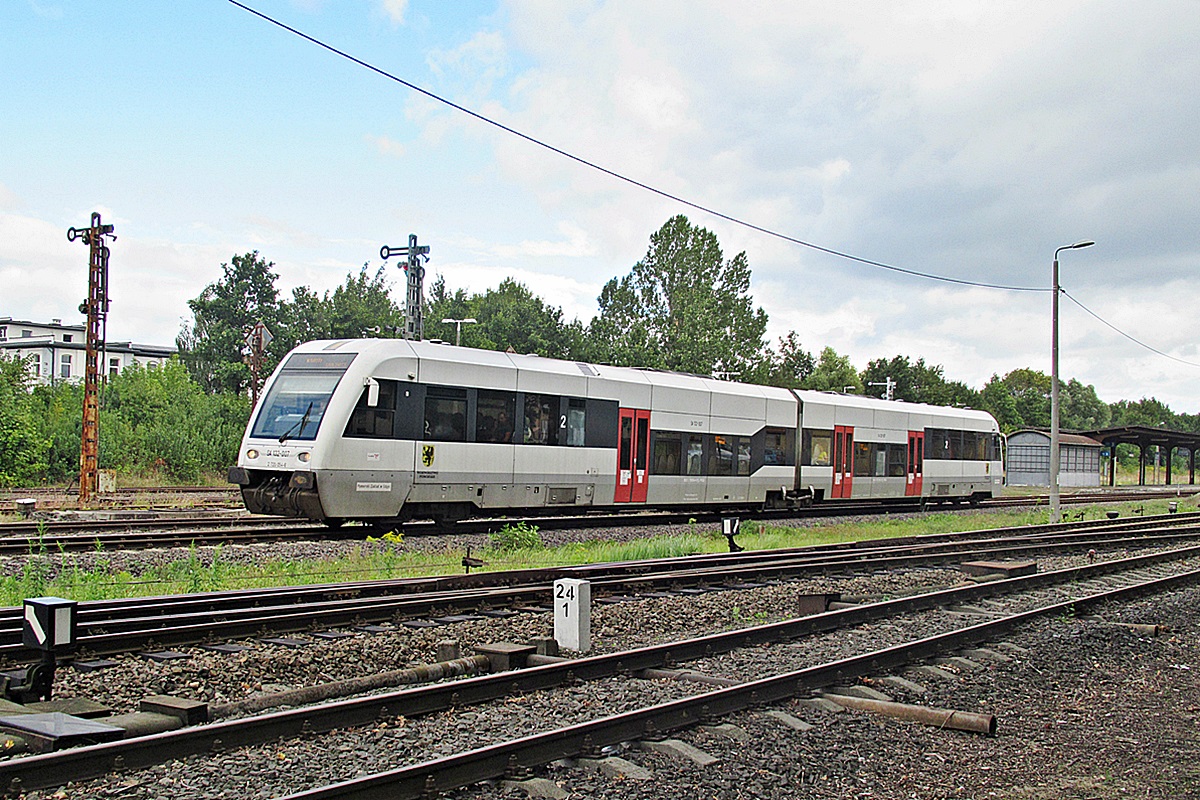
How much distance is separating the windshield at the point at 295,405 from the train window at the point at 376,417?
49 centimetres

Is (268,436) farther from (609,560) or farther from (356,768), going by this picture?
(356,768)

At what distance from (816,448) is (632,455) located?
25.7ft

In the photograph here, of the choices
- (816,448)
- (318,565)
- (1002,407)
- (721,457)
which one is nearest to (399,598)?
(318,565)

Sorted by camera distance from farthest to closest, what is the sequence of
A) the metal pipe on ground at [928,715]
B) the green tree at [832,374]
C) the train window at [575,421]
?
the green tree at [832,374], the train window at [575,421], the metal pipe on ground at [928,715]

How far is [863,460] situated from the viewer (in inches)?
1176

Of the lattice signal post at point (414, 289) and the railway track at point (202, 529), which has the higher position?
the lattice signal post at point (414, 289)

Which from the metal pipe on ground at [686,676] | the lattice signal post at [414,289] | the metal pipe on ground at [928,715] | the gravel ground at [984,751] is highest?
the lattice signal post at [414,289]

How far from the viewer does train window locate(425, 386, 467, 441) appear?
1772cm

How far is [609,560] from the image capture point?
15734 millimetres

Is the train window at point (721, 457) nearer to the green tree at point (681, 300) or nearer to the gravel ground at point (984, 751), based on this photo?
the gravel ground at point (984, 751)

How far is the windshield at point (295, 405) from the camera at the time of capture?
16516 millimetres

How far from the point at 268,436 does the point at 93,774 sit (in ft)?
40.7

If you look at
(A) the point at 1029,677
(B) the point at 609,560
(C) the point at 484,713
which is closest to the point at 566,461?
(B) the point at 609,560

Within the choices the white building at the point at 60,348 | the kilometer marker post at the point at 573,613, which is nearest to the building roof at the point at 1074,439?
the kilometer marker post at the point at 573,613
